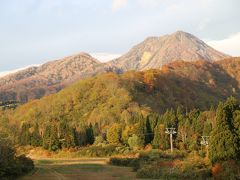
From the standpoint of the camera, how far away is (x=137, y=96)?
109375 millimetres

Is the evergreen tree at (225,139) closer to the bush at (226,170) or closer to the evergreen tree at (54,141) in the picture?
the bush at (226,170)

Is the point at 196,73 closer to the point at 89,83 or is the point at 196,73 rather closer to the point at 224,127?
the point at 89,83

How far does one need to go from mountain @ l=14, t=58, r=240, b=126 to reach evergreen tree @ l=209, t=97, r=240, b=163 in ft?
196

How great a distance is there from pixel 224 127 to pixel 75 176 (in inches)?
487

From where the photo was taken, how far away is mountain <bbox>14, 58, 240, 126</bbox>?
102 meters

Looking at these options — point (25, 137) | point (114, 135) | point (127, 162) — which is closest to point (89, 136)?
point (114, 135)

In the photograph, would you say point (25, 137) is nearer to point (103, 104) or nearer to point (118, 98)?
point (103, 104)

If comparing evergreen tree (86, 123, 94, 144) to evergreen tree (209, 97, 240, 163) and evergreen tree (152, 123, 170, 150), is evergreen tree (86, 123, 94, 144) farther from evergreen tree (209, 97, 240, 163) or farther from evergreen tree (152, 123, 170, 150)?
evergreen tree (209, 97, 240, 163)

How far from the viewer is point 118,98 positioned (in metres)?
106

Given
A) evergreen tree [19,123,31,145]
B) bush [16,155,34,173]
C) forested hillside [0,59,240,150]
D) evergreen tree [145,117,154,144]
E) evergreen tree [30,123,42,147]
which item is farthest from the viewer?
evergreen tree [19,123,31,145]

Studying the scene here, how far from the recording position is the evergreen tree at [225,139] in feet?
99.6

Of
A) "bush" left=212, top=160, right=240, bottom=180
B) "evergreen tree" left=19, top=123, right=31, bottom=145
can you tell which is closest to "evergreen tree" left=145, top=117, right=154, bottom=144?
"evergreen tree" left=19, top=123, right=31, bottom=145

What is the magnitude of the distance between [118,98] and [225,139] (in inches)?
2982

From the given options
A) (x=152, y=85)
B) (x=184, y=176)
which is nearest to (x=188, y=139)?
(x=184, y=176)
